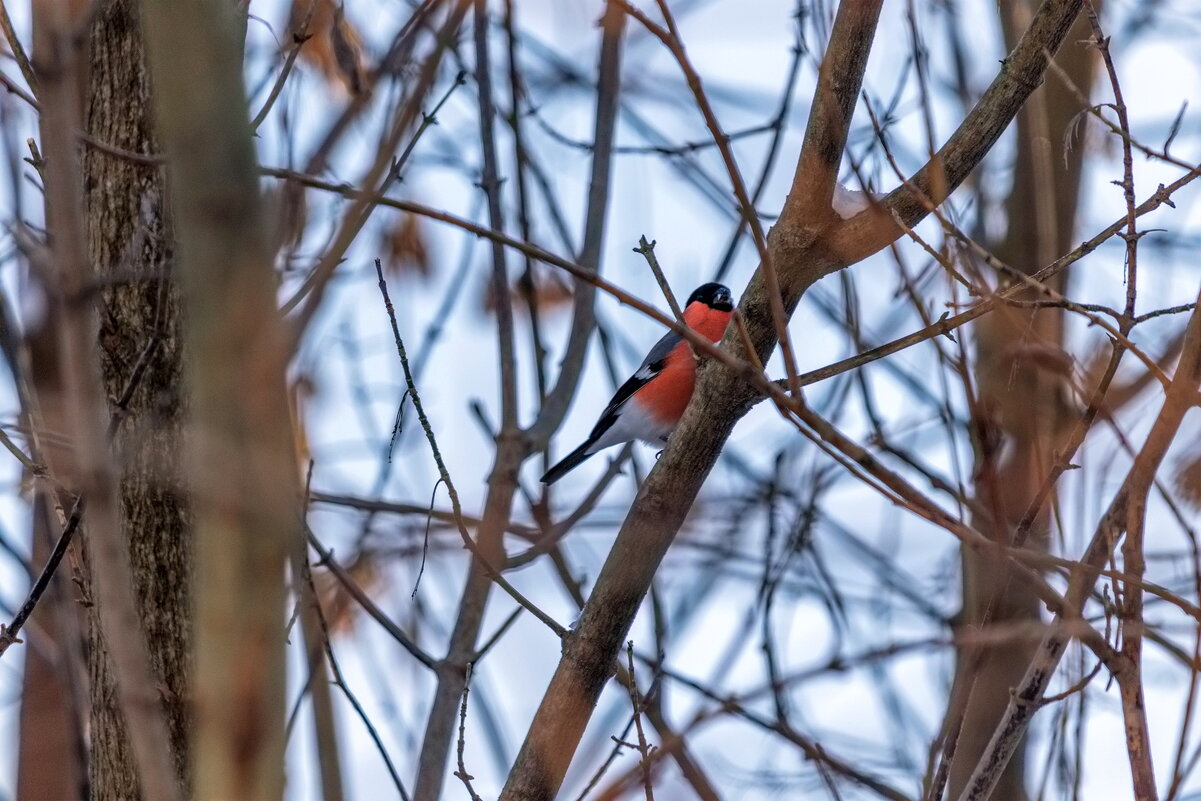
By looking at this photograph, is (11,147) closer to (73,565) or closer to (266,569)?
(73,565)

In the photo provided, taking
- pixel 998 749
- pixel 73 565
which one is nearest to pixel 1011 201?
pixel 998 749

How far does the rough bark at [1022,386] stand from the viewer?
3676 mm

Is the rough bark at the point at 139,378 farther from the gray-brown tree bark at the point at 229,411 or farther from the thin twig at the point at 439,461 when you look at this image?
the gray-brown tree bark at the point at 229,411

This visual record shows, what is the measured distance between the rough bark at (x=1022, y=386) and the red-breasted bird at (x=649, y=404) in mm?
1344

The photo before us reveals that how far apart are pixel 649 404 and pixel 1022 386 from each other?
177cm

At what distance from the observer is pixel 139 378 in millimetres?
2238

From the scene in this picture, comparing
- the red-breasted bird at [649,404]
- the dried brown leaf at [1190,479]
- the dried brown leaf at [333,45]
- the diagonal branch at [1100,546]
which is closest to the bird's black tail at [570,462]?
the red-breasted bird at [649,404]

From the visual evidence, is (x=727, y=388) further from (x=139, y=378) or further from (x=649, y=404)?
(x=649, y=404)

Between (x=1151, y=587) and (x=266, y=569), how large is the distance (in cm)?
100

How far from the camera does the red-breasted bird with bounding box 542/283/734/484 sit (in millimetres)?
5621

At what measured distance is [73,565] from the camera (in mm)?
2336

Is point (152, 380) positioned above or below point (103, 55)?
below

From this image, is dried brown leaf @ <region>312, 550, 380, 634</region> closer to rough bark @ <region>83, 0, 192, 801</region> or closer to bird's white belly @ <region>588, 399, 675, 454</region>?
rough bark @ <region>83, 0, 192, 801</region>

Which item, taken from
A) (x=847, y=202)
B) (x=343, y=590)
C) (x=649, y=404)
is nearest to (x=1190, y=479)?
(x=847, y=202)
